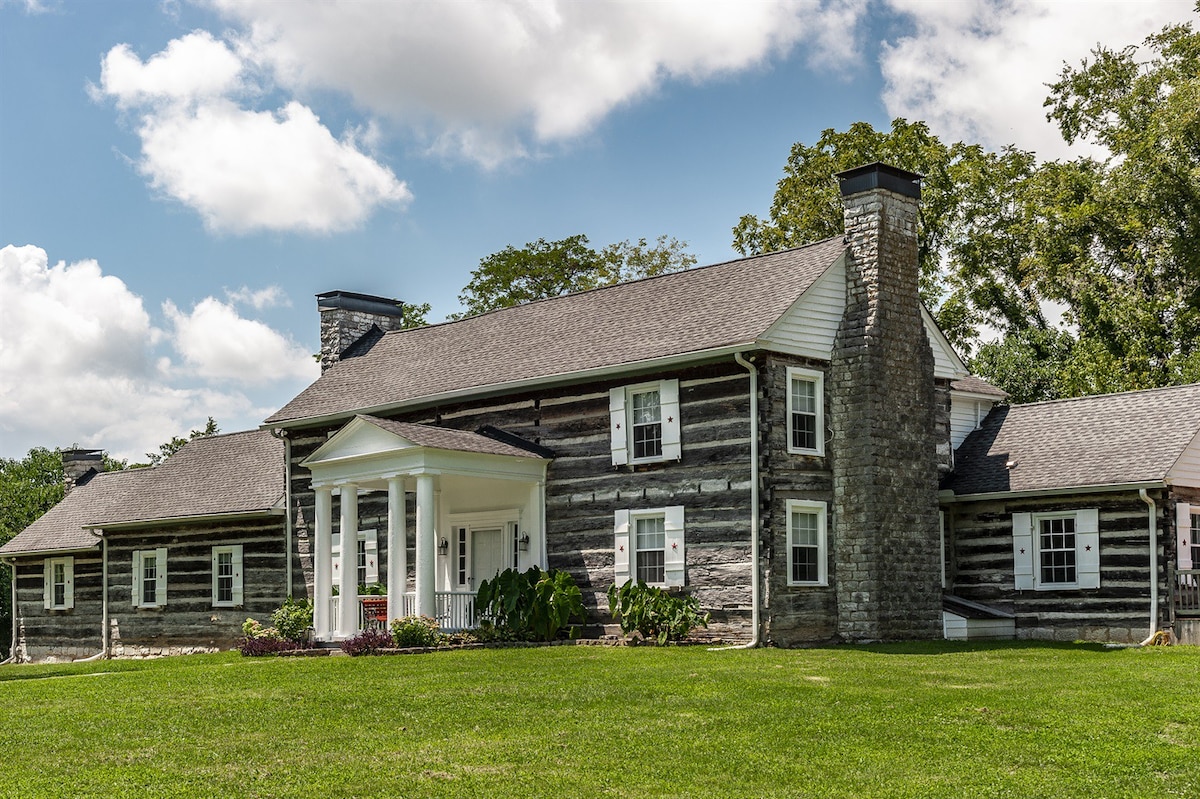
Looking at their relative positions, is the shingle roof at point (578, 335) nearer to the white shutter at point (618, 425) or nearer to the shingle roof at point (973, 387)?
the white shutter at point (618, 425)

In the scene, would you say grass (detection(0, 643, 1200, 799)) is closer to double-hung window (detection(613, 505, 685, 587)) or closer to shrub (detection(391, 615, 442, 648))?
shrub (detection(391, 615, 442, 648))

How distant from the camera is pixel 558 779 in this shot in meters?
10.5

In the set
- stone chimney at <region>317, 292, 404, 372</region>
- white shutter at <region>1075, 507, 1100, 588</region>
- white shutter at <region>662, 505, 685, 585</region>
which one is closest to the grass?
white shutter at <region>662, 505, 685, 585</region>

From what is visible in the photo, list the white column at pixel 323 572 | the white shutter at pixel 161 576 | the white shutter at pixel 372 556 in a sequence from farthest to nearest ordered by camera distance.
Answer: the white shutter at pixel 161 576 → the white shutter at pixel 372 556 → the white column at pixel 323 572

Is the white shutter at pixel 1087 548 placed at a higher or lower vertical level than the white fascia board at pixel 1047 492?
lower

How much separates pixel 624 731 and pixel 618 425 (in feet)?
40.5

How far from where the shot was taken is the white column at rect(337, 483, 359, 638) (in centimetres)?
2530

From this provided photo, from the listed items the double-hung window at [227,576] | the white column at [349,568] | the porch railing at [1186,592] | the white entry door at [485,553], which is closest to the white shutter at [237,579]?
the double-hung window at [227,576]

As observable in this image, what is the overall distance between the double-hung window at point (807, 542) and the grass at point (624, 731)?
4.40 metres

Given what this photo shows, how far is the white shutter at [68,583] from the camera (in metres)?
36.3

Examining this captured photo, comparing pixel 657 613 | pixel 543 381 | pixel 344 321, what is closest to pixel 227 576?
pixel 344 321

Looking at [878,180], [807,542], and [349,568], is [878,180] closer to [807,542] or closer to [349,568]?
[807,542]

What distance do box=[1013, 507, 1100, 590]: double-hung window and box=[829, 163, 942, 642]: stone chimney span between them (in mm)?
1958

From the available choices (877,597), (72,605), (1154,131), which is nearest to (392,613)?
(877,597)
